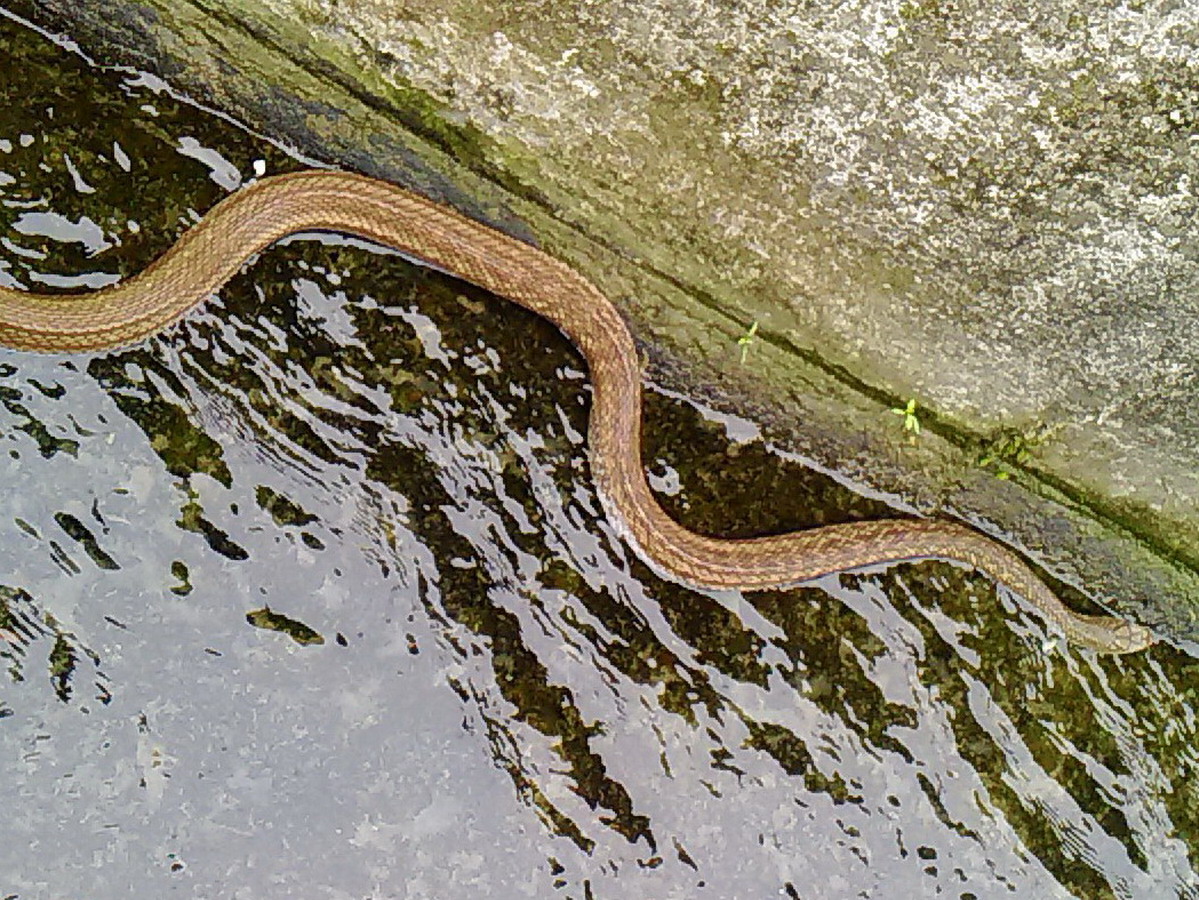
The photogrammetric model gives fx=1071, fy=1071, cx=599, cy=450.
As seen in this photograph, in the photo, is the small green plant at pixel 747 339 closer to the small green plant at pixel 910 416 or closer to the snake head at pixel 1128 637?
the small green plant at pixel 910 416

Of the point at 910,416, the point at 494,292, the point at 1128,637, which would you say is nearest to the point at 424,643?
the point at 494,292

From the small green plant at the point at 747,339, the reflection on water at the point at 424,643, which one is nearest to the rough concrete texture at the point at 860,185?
the small green plant at the point at 747,339

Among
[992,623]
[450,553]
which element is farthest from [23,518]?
[992,623]

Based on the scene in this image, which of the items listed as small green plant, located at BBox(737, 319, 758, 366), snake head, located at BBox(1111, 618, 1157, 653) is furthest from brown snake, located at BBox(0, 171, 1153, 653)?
snake head, located at BBox(1111, 618, 1157, 653)

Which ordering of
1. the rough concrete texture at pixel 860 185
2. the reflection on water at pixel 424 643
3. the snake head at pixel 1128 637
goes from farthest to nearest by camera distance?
the snake head at pixel 1128 637 → the reflection on water at pixel 424 643 → the rough concrete texture at pixel 860 185

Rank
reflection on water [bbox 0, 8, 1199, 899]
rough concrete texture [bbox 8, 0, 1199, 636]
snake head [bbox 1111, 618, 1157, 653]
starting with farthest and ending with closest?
snake head [bbox 1111, 618, 1157, 653] < reflection on water [bbox 0, 8, 1199, 899] < rough concrete texture [bbox 8, 0, 1199, 636]

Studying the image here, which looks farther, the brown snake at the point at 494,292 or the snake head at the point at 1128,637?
the snake head at the point at 1128,637

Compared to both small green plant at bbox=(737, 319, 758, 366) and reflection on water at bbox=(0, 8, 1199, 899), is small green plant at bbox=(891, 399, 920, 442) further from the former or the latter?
small green plant at bbox=(737, 319, 758, 366)
